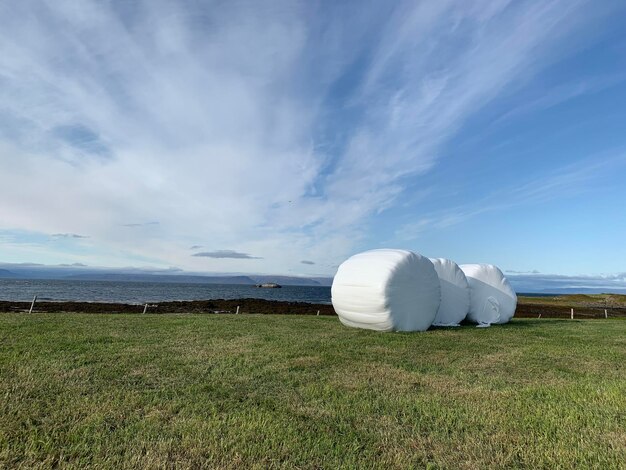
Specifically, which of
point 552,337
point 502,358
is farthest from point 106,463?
point 552,337

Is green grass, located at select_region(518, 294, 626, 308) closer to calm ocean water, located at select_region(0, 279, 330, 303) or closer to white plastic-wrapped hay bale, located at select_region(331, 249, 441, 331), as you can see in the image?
calm ocean water, located at select_region(0, 279, 330, 303)

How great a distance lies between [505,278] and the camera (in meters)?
20.2

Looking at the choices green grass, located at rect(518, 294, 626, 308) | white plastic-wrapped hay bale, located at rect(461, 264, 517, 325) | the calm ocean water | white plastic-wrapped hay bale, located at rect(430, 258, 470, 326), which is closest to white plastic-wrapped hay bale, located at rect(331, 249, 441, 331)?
white plastic-wrapped hay bale, located at rect(430, 258, 470, 326)

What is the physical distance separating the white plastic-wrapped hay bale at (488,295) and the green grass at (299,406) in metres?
8.38

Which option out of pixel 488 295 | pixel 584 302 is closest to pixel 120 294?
pixel 488 295

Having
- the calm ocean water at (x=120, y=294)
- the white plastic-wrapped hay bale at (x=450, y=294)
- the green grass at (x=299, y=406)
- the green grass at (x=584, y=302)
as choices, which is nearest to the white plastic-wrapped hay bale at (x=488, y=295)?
the white plastic-wrapped hay bale at (x=450, y=294)

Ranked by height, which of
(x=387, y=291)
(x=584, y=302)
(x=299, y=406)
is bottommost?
(x=299, y=406)

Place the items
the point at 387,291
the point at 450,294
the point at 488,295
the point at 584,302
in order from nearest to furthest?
the point at 387,291 < the point at 450,294 < the point at 488,295 < the point at 584,302

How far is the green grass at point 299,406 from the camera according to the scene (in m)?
3.93

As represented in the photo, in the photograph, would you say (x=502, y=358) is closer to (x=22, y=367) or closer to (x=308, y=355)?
(x=308, y=355)

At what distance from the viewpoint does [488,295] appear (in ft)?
62.7

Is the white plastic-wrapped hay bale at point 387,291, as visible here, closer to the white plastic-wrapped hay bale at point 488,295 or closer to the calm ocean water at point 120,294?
the white plastic-wrapped hay bale at point 488,295

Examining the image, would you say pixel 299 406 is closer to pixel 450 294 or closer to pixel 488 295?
pixel 450 294

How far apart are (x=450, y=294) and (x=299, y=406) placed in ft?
43.2
